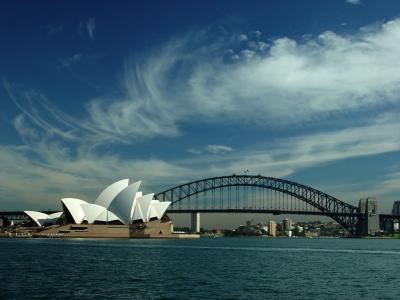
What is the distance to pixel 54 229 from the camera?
144500 millimetres

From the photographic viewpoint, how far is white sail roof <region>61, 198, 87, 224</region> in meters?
142

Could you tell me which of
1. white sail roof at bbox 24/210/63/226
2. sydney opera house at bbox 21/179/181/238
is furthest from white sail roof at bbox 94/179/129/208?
white sail roof at bbox 24/210/63/226

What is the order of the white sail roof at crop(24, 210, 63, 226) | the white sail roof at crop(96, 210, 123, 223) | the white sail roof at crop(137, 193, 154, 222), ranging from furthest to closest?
the white sail roof at crop(24, 210, 63, 226) < the white sail roof at crop(137, 193, 154, 222) < the white sail roof at crop(96, 210, 123, 223)

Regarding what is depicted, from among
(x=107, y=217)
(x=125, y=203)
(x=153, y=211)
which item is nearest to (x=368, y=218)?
(x=153, y=211)

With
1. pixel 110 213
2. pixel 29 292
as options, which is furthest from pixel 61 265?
pixel 110 213

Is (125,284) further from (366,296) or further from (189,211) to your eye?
(189,211)

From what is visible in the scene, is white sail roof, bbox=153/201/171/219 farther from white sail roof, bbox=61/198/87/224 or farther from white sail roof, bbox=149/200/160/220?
white sail roof, bbox=61/198/87/224

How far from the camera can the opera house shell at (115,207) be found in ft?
435

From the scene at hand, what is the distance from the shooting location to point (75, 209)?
143 m

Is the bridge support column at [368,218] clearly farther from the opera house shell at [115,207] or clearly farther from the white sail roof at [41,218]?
the white sail roof at [41,218]

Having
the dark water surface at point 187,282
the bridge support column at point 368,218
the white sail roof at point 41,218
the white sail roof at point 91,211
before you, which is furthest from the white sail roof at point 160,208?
the dark water surface at point 187,282

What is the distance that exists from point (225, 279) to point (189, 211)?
4924 inches

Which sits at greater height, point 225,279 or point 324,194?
point 324,194

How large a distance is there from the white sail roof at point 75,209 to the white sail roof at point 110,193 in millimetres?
6940
